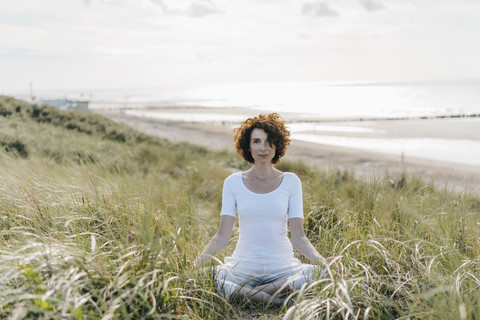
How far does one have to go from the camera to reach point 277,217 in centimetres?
377

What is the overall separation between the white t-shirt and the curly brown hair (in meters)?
0.29

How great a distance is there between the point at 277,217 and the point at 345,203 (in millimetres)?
1918

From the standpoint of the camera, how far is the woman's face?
12.5ft

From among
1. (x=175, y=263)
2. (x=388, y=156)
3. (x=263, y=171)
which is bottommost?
(x=388, y=156)

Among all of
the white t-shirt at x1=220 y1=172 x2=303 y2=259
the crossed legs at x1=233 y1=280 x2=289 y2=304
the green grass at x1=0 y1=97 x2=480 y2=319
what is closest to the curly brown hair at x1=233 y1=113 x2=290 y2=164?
the white t-shirt at x1=220 y1=172 x2=303 y2=259

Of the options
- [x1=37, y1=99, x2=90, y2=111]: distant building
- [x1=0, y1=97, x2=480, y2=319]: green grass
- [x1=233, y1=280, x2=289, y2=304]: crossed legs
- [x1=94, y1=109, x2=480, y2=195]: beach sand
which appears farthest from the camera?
[x1=37, y1=99, x2=90, y2=111]: distant building

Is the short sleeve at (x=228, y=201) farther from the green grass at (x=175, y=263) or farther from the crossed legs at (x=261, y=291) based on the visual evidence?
the crossed legs at (x=261, y=291)

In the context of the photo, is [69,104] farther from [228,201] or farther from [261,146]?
[261,146]

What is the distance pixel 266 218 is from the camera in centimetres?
376

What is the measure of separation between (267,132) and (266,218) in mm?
701

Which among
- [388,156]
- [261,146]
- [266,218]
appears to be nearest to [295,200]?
[266,218]

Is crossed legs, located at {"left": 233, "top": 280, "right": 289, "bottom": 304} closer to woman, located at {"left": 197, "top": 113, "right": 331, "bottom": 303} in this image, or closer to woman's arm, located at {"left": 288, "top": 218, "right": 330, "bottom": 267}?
woman, located at {"left": 197, "top": 113, "right": 331, "bottom": 303}

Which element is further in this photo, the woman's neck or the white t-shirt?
the woman's neck

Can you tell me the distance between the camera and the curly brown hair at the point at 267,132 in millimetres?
3846
